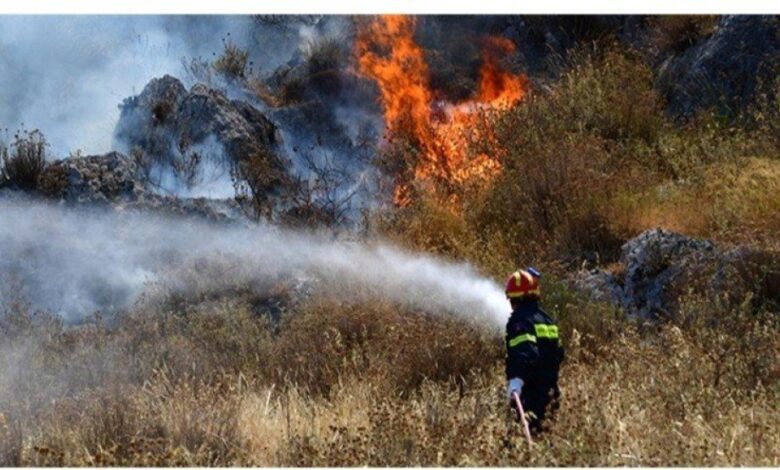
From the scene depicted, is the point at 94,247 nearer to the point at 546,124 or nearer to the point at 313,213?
the point at 313,213

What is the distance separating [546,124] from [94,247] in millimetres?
5357

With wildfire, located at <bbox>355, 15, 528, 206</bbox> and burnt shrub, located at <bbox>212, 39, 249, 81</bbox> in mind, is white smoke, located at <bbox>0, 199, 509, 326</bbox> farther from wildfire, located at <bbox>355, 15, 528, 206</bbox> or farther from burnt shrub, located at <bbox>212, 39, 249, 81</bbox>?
burnt shrub, located at <bbox>212, 39, 249, 81</bbox>

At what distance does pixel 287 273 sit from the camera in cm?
1152

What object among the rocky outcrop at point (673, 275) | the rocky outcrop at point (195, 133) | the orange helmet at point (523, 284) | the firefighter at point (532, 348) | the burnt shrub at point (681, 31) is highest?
the burnt shrub at point (681, 31)

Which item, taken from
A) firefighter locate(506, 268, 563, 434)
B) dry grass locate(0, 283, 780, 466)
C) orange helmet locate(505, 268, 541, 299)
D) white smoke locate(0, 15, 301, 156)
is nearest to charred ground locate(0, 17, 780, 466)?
dry grass locate(0, 283, 780, 466)

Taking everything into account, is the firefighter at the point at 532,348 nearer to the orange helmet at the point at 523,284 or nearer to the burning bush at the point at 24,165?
the orange helmet at the point at 523,284

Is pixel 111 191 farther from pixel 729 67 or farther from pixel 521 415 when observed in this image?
pixel 521 415

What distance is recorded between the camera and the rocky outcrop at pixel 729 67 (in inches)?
537

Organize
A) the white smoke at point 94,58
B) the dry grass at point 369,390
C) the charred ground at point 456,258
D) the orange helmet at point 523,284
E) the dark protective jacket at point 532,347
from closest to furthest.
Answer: the dry grass at point 369,390 < the dark protective jacket at point 532,347 < the orange helmet at point 523,284 < the charred ground at point 456,258 < the white smoke at point 94,58

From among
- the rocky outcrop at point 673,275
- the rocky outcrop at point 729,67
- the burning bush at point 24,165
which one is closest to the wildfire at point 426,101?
the rocky outcrop at point 729,67

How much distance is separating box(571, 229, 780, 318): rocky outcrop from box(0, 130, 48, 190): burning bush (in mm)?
6536

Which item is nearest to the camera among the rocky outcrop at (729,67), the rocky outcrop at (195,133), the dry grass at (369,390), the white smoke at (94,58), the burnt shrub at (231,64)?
the dry grass at (369,390)

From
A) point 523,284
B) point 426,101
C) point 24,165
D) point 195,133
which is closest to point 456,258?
point 523,284

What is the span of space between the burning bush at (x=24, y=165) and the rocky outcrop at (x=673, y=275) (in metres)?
6.54
